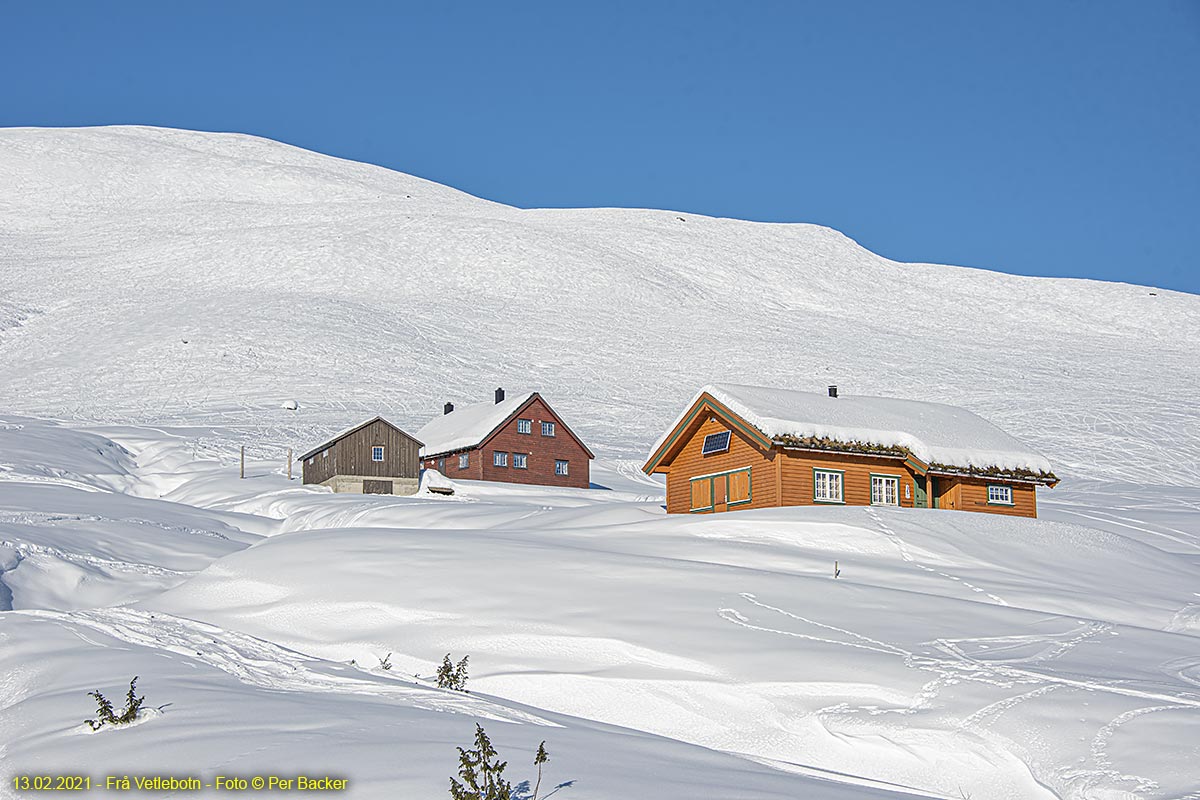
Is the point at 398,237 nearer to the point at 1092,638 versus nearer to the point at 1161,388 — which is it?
the point at 1161,388

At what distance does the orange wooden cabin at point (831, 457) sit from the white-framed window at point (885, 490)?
0.09ft

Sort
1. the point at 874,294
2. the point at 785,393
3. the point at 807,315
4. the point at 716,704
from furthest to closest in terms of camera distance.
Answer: the point at 874,294 → the point at 807,315 → the point at 785,393 → the point at 716,704

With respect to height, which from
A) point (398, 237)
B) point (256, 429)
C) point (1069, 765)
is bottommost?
point (1069, 765)

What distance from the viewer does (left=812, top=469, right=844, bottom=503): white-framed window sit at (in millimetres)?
33344

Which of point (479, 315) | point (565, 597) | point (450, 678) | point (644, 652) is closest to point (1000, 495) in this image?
point (565, 597)

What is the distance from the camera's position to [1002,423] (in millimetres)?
75062

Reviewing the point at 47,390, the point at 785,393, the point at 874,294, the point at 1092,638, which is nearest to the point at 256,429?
the point at 47,390

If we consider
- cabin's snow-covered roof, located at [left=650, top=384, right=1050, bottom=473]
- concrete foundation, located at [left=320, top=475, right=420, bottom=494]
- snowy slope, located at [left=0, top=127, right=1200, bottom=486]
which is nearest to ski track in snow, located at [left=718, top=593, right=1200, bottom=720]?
cabin's snow-covered roof, located at [left=650, top=384, right=1050, bottom=473]

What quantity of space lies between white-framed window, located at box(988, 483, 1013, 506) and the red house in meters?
26.6

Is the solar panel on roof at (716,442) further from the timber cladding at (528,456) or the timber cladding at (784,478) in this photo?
the timber cladding at (528,456)

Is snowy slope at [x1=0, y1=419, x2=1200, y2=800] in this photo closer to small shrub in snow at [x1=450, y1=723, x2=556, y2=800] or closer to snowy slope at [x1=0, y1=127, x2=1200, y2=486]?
small shrub in snow at [x1=450, y1=723, x2=556, y2=800]

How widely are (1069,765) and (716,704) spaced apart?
3878 millimetres

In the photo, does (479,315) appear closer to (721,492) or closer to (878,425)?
(721,492)

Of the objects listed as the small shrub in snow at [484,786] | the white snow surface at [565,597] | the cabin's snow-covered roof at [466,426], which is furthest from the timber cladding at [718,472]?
the small shrub in snow at [484,786]
